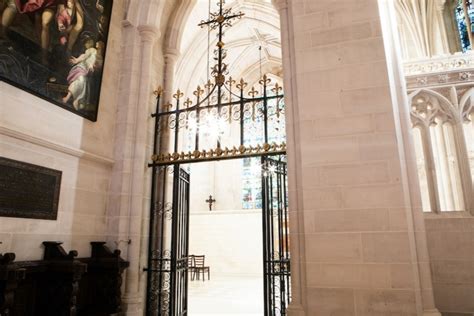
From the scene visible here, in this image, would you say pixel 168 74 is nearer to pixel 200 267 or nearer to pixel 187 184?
pixel 187 184

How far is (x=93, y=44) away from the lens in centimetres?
476

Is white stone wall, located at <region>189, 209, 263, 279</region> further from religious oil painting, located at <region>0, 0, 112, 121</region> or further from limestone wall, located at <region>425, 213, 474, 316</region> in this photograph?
religious oil painting, located at <region>0, 0, 112, 121</region>

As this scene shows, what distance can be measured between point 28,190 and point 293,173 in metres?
2.88

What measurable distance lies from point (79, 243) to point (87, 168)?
99cm

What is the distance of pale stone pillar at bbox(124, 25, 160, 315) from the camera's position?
4.70 m

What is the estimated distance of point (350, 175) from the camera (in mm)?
3379

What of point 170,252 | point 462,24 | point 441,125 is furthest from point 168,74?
point 462,24

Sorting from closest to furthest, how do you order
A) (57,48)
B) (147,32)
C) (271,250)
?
1. (57,48)
2. (271,250)
3. (147,32)

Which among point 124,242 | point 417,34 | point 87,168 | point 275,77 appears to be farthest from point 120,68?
point 275,77

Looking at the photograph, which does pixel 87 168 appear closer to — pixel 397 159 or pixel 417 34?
pixel 397 159

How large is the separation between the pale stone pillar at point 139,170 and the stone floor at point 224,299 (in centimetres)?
155

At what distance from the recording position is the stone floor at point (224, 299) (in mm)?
5965

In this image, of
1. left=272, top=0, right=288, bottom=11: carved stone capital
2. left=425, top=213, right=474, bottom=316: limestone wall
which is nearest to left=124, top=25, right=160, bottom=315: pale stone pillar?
left=272, top=0, right=288, bottom=11: carved stone capital

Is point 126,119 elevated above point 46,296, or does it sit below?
above
